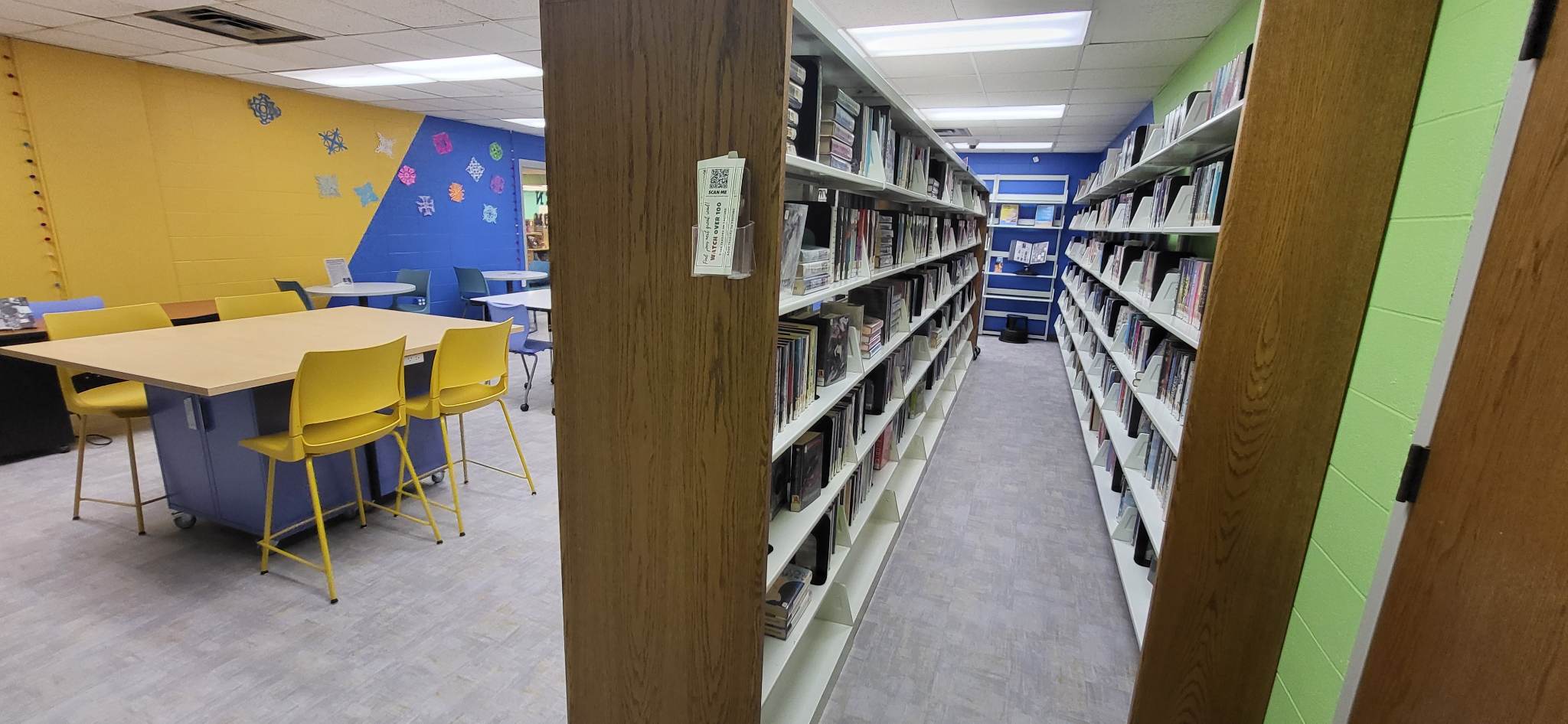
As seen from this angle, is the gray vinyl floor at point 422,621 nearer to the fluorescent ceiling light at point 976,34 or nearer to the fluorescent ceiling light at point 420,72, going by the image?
the fluorescent ceiling light at point 976,34

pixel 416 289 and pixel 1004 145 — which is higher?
pixel 1004 145

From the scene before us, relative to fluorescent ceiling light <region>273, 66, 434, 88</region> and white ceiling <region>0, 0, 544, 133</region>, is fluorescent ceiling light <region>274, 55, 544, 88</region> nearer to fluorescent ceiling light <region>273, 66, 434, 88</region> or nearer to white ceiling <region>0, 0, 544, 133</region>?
fluorescent ceiling light <region>273, 66, 434, 88</region>

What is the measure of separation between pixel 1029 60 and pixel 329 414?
4425mm

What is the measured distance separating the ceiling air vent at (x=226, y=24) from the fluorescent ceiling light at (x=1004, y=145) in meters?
6.70

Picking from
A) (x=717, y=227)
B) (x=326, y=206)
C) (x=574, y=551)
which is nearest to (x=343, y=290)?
(x=326, y=206)

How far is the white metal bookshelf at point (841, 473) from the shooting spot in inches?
63.5

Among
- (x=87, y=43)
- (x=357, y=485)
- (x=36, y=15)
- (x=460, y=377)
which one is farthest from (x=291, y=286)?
(x=460, y=377)

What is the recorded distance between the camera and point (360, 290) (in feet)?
17.7

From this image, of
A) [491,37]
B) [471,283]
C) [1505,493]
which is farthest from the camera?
[471,283]

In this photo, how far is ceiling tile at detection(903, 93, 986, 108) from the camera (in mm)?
5355

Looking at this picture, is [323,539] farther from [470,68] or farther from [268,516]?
[470,68]

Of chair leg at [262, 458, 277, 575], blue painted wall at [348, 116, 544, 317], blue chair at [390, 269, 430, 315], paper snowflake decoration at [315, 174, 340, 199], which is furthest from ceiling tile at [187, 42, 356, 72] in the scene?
chair leg at [262, 458, 277, 575]

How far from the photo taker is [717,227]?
1.24 metres

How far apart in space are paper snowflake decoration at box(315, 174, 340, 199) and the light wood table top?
3.06 metres
